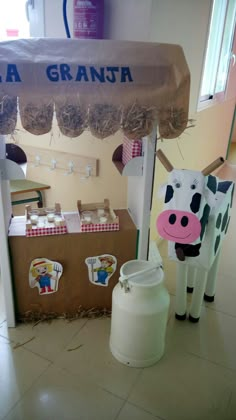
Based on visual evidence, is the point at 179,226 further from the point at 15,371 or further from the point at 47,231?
the point at 15,371

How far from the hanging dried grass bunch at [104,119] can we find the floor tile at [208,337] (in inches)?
42.8

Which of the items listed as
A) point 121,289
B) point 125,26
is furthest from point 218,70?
point 121,289

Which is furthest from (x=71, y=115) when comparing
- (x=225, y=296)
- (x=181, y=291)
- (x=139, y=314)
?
(x=225, y=296)

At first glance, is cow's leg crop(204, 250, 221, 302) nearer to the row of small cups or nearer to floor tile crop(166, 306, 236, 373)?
floor tile crop(166, 306, 236, 373)

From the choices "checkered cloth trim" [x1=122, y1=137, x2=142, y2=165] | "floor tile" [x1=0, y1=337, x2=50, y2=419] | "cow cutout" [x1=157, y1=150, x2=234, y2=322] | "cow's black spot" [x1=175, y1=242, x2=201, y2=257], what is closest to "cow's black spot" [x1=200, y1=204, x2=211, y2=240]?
"cow cutout" [x1=157, y1=150, x2=234, y2=322]

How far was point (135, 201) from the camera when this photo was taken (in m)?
1.70

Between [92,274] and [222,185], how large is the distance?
0.81 meters

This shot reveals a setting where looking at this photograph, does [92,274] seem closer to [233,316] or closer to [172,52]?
[233,316]

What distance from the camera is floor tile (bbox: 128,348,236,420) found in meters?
1.34

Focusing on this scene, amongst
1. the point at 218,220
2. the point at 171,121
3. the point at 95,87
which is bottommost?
the point at 218,220

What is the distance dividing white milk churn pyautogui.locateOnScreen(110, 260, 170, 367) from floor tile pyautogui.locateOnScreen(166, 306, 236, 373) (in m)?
0.18

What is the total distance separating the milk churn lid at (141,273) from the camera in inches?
56.6

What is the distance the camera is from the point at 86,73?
3.88 feet

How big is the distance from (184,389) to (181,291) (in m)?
0.46
